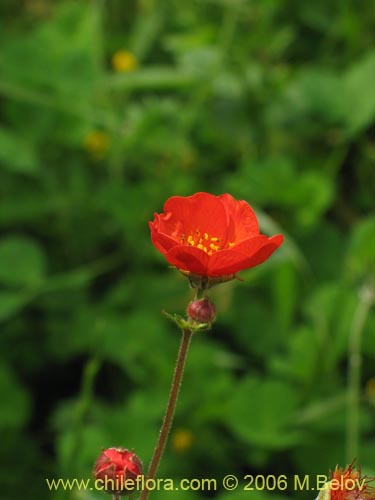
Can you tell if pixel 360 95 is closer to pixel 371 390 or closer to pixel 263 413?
pixel 371 390

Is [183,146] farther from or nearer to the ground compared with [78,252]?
farther from the ground

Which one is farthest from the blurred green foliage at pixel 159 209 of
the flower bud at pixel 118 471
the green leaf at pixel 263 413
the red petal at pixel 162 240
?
the red petal at pixel 162 240

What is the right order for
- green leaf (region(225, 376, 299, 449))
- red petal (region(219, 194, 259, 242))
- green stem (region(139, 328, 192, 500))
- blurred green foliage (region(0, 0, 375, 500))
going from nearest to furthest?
green stem (region(139, 328, 192, 500)), red petal (region(219, 194, 259, 242)), green leaf (region(225, 376, 299, 449)), blurred green foliage (region(0, 0, 375, 500))

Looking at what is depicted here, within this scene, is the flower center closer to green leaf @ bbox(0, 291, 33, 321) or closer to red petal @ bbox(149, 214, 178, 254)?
red petal @ bbox(149, 214, 178, 254)

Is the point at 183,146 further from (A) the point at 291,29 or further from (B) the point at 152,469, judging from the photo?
(B) the point at 152,469

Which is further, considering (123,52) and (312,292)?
(123,52)

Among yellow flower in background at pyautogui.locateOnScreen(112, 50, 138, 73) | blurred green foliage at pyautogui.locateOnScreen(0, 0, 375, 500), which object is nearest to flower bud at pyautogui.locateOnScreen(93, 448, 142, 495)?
blurred green foliage at pyautogui.locateOnScreen(0, 0, 375, 500)

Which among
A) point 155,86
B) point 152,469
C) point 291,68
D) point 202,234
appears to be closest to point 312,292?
point 155,86

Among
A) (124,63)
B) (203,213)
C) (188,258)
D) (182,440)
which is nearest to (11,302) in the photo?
(182,440)
